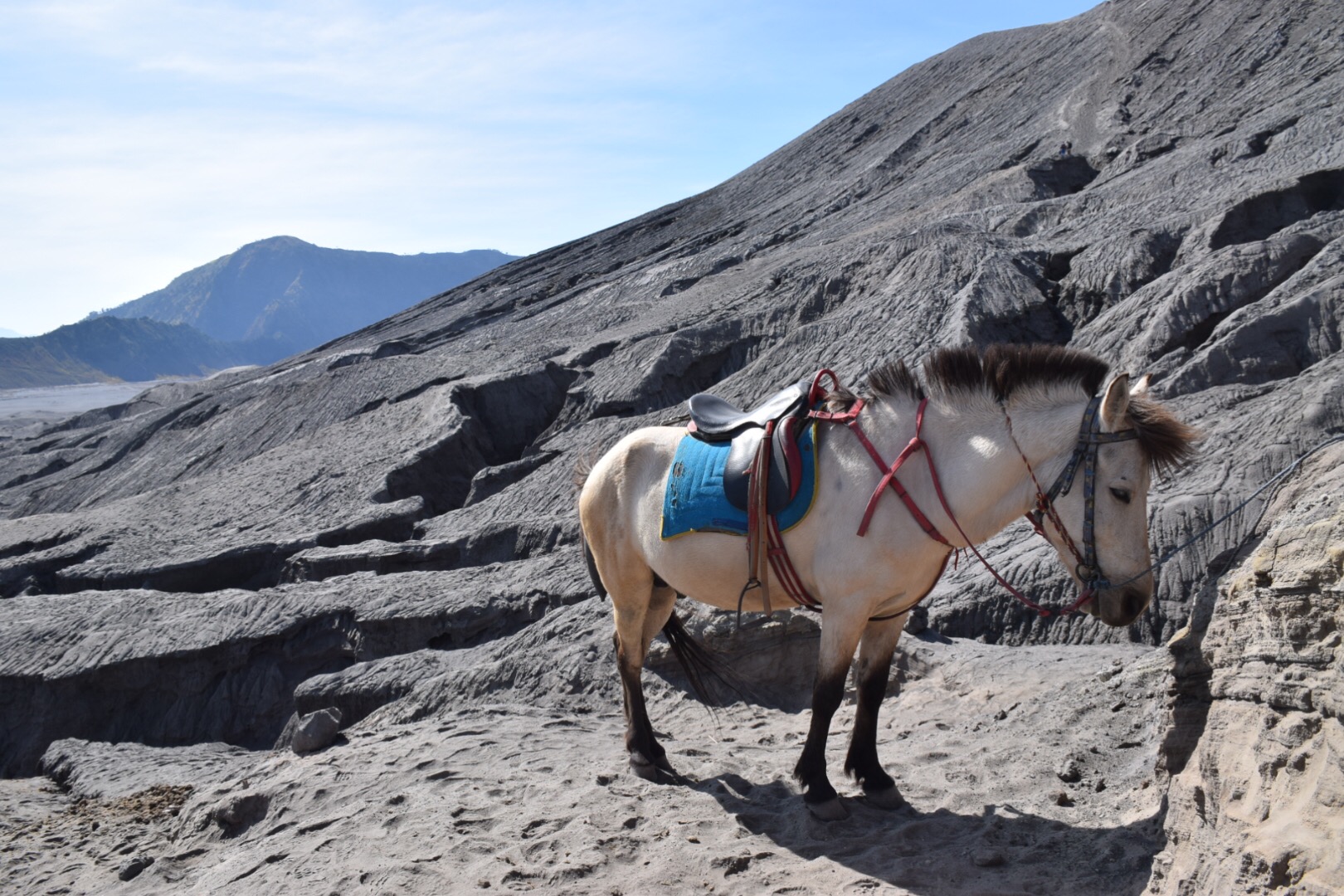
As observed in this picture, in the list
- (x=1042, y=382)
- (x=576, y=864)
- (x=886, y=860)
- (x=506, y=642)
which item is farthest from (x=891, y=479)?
(x=506, y=642)

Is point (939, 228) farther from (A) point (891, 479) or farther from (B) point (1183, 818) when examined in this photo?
(B) point (1183, 818)

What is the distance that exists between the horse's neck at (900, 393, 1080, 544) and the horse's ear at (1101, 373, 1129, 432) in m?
0.13

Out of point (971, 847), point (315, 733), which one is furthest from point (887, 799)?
point (315, 733)

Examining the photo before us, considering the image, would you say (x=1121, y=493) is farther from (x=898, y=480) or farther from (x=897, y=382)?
(x=897, y=382)

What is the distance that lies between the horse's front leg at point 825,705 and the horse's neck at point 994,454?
553mm

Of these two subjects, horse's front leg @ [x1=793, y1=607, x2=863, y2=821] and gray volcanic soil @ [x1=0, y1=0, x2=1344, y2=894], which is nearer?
gray volcanic soil @ [x1=0, y1=0, x2=1344, y2=894]

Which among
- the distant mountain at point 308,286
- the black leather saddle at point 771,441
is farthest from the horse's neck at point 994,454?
the distant mountain at point 308,286

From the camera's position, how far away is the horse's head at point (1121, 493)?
3.24 m

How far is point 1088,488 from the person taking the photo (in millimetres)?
3301

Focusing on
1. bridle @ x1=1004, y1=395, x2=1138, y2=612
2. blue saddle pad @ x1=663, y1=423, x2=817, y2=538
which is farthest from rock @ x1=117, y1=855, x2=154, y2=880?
bridle @ x1=1004, y1=395, x2=1138, y2=612

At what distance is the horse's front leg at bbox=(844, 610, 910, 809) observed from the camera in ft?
12.9

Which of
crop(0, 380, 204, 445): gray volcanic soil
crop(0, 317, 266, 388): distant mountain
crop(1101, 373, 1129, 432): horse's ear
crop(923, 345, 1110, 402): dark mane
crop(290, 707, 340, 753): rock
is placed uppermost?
crop(0, 317, 266, 388): distant mountain

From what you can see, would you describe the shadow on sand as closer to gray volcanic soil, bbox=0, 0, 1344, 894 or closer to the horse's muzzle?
gray volcanic soil, bbox=0, 0, 1344, 894

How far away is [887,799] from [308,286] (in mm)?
145514
